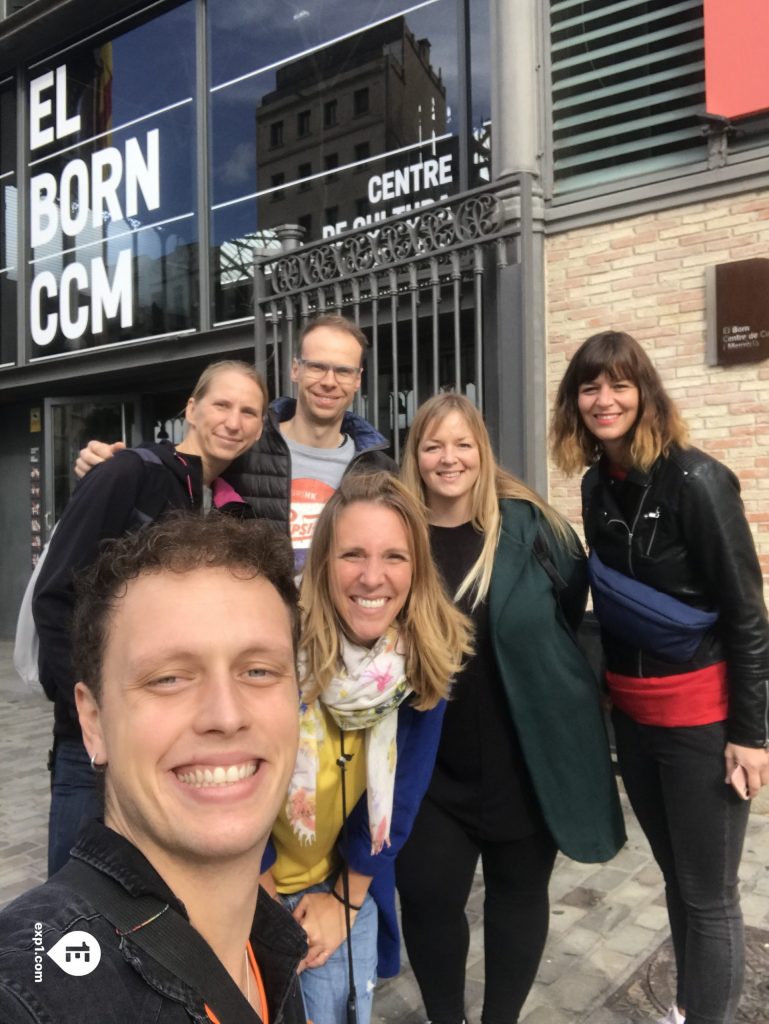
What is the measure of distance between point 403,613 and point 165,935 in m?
1.24

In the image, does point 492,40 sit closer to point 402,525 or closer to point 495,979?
point 402,525

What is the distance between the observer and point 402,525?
215 cm

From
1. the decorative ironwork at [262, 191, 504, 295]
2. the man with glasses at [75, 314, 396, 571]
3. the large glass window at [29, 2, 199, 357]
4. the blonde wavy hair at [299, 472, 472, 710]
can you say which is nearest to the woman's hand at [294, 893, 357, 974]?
the blonde wavy hair at [299, 472, 472, 710]

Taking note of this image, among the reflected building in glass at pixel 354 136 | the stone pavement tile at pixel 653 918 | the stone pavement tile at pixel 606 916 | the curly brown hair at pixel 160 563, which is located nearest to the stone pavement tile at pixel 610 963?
the stone pavement tile at pixel 606 916

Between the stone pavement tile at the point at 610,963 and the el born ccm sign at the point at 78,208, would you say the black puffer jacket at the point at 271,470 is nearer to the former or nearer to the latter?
the stone pavement tile at the point at 610,963

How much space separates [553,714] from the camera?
236 centimetres

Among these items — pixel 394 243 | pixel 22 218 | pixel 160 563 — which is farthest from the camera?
pixel 22 218

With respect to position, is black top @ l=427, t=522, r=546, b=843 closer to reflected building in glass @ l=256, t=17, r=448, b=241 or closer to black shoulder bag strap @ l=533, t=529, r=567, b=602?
black shoulder bag strap @ l=533, t=529, r=567, b=602

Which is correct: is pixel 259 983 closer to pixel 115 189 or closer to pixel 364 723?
pixel 364 723

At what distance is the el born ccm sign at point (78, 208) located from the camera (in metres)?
8.97

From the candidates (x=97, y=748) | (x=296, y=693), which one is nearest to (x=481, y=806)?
(x=296, y=693)

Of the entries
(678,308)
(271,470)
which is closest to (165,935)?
(271,470)

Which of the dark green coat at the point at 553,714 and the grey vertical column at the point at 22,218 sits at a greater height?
the grey vertical column at the point at 22,218

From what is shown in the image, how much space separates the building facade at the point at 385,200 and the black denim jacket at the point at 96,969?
184 inches
